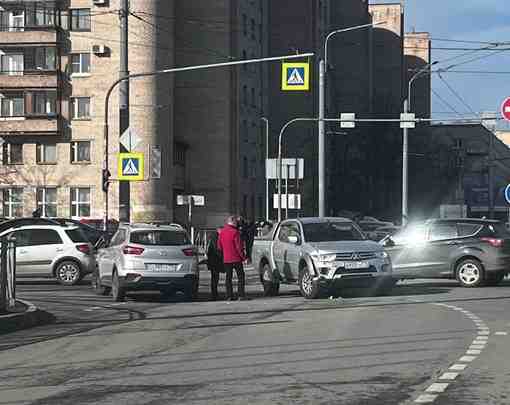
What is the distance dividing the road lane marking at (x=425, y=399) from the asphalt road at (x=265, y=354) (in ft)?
0.06

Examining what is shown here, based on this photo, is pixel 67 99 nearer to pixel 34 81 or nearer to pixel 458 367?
pixel 34 81

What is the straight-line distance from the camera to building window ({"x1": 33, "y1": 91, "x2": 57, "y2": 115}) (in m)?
63.2

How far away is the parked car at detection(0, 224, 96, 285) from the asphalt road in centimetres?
606

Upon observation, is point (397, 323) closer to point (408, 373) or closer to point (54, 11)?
point (408, 373)

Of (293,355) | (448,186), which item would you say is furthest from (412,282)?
(448,186)

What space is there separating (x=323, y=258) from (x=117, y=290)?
14.8 feet

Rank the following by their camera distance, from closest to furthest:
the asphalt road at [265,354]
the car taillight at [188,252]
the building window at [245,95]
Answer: the asphalt road at [265,354], the car taillight at [188,252], the building window at [245,95]

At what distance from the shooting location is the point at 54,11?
63.0 metres

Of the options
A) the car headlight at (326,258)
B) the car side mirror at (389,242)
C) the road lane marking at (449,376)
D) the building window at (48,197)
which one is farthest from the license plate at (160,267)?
the building window at (48,197)

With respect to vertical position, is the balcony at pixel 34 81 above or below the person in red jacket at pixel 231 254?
above

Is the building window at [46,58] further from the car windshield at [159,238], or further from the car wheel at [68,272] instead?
the car windshield at [159,238]

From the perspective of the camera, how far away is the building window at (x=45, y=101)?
6316 cm

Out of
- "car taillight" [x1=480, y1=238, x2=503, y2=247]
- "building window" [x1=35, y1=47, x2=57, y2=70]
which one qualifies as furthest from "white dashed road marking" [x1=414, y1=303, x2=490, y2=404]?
"building window" [x1=35, y1=47, x2=57, y2=70]

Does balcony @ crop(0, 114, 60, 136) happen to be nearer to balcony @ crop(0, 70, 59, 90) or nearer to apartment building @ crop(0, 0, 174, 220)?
apartment building @ crop(0, 0, 174, 220)
